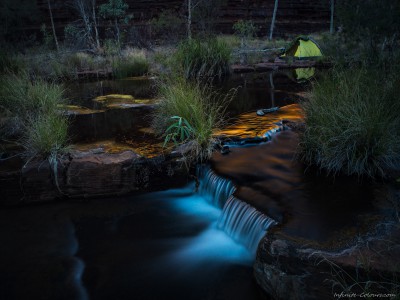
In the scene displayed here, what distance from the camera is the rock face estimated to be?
4809mm

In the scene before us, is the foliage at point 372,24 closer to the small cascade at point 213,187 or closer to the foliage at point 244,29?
the small cascade at point 213,187

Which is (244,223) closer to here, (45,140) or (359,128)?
(359,128)

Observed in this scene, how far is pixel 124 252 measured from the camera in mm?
3854

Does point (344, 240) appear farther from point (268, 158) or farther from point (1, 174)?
point (1, 174)

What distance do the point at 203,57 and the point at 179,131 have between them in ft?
21.0

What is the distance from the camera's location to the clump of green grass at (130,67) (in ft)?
42.1

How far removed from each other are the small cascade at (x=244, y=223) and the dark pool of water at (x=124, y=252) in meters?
0.09

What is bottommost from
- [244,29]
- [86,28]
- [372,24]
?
[372,24]

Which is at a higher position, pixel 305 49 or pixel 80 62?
pixel 80 62

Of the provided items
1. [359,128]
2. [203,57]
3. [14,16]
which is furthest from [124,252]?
[14,16]

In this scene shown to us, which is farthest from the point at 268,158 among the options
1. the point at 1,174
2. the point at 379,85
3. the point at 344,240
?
the point at 1,174

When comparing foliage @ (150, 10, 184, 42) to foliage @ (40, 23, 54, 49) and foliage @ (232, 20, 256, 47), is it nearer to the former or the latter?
foliage @ (232, 20, 256, 47)

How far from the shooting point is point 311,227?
3367 millimetres

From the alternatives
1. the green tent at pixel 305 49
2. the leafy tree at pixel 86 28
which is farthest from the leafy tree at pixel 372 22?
the leafy tree at pixel 86 28
